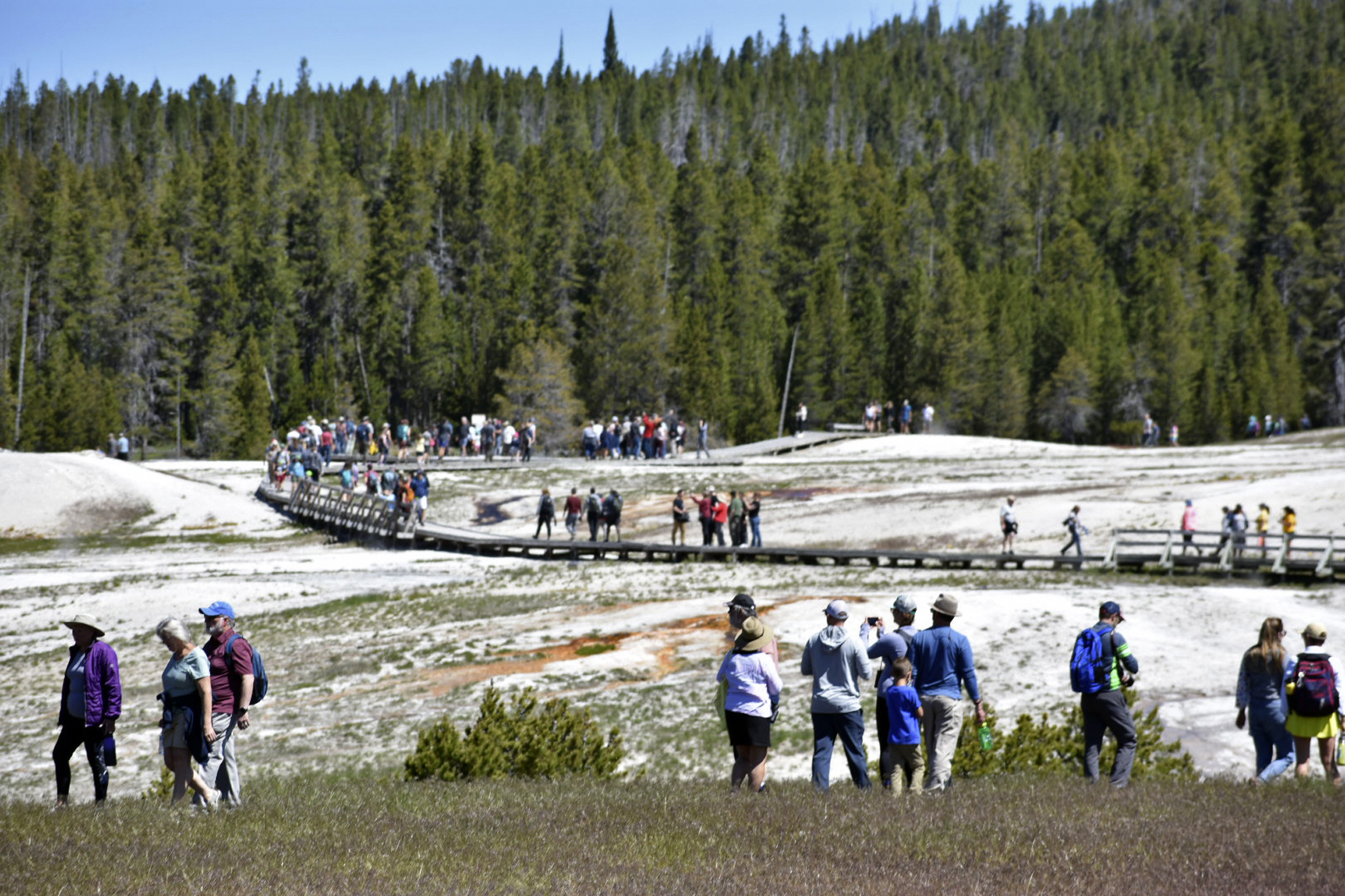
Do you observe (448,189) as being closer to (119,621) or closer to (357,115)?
(357,115)

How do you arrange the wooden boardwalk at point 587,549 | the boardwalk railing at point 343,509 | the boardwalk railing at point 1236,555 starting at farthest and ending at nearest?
the boardwalk railing at point 343,509
the wooden boardwalk at point 587,549
the boardwalk railing at point 1236,555

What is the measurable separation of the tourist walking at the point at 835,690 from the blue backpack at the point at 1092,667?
6.45 ft

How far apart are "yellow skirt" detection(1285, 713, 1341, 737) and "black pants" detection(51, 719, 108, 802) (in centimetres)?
1010

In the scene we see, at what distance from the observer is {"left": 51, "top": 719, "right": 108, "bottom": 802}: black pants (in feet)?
32.0

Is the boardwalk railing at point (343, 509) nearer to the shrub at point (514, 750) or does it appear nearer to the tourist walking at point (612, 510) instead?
the tourist walking at point (612, 510)

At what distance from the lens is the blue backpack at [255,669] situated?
31.1ft

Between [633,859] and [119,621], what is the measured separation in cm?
2162

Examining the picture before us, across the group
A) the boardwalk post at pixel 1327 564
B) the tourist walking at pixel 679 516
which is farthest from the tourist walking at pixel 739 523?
the boardwalk post at pixel 1327 564

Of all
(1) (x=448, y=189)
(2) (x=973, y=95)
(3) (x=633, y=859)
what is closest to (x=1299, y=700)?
(3) (x=633, y=859)

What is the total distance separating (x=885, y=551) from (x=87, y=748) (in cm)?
2474

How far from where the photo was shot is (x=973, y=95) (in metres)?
174

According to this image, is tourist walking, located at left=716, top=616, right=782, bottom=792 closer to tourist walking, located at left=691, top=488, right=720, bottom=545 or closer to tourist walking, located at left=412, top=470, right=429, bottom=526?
tourist walking, located at left=691, top=488, right=720, bottom=545

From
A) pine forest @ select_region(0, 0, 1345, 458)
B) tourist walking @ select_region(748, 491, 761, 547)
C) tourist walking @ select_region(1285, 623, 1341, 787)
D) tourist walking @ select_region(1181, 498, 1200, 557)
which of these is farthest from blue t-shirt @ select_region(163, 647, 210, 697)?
pine forest @ select_region(0, 0, 1345, 458)

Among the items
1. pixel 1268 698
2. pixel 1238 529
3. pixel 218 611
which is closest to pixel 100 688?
pixel 218 611
